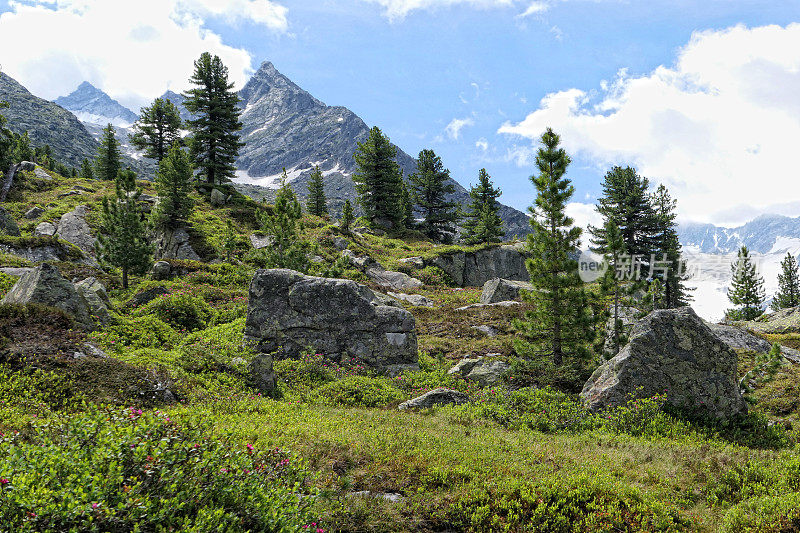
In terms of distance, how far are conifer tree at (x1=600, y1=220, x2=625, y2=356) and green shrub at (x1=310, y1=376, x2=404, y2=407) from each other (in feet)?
28.8

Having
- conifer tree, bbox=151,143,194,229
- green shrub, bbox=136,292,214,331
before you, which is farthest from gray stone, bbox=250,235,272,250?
green shrub, bbox=136,292,214,331

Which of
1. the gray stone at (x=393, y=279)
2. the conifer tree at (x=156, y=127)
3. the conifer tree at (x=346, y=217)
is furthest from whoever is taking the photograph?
the conifer tree at (x=156, y=127)

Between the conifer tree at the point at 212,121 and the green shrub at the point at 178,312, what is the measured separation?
3395 cm

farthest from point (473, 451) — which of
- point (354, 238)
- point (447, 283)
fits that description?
point (354, 238)

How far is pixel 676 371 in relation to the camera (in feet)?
43.0

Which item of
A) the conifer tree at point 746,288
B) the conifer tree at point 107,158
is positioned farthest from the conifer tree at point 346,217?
the conifer tree at point 746,288

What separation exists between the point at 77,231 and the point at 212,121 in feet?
64.8

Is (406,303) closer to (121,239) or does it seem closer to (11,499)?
(121,239)

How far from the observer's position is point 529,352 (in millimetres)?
16828

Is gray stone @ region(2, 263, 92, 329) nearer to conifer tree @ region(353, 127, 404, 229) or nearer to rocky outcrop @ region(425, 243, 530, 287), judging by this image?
rocky outcrop @ region(425, 243, 530, 287)

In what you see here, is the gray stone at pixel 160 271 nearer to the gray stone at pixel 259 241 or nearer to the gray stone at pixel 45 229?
the gray stone at pixel 259 241

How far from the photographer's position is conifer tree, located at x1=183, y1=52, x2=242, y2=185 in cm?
4912

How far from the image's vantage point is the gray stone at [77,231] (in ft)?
119

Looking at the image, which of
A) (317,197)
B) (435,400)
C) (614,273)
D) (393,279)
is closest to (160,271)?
(393,279)
